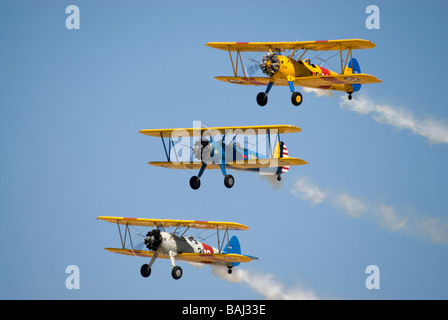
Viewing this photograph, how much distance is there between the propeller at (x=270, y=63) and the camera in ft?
137

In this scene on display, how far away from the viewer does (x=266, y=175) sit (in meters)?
47.5

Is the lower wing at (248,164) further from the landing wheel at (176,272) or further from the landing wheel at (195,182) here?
the landing wheel at (176,272)

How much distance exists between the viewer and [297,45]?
42.0 m

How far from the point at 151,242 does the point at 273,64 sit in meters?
9.27

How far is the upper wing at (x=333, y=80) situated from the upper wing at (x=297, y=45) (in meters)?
1.26

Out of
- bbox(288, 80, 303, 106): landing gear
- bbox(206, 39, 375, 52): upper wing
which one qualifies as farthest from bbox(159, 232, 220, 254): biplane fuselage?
bbox(206, 39, 375, 52): upper wing

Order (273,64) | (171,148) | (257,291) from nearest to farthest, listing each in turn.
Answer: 1. (273,64)
2. (171,148)
3. (257,291)

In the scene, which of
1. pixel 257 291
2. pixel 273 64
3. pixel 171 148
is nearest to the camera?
pixel 273 64

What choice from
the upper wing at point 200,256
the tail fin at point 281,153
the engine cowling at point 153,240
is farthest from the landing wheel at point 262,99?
the engine cowling at point 153,240

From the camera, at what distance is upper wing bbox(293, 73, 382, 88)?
40.6m

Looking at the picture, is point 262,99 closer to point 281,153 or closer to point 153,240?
point 281,153

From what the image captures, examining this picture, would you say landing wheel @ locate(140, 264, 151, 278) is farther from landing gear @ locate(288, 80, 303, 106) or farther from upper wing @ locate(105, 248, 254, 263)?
landing gear @ locate(288, 80, 303, 106)
